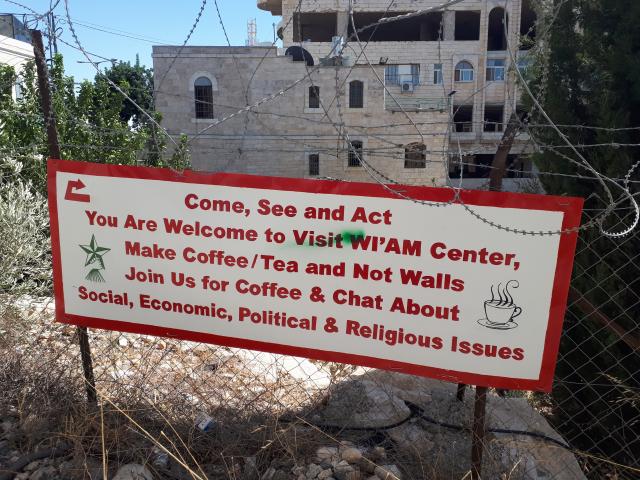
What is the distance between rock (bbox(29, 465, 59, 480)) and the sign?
691 millimetres

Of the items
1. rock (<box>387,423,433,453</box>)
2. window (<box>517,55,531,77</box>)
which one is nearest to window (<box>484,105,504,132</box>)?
window (<box>517,55,531,77</box>)

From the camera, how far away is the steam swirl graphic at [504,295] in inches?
84.7

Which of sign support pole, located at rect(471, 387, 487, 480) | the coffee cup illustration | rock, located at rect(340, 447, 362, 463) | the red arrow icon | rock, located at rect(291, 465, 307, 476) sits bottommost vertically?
rock, located at rect(291, 465, 307, 476)

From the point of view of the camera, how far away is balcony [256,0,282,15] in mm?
36781

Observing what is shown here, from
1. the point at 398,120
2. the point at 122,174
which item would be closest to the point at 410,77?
the point at 398,120

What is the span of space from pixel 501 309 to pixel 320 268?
2.53 ft

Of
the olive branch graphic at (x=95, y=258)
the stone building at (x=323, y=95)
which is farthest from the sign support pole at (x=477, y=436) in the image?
the stone building at (x=323, y=95)

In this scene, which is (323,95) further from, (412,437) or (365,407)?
(412,437)

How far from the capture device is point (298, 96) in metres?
26.1

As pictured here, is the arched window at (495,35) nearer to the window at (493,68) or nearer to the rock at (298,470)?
the window at (493,68)

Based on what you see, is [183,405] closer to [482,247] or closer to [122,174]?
[122,174]

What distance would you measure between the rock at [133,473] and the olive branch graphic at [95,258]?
0.90m

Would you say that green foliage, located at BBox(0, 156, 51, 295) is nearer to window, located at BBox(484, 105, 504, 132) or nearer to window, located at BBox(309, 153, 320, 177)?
window, located at BBox(309, 153, 320, 177)

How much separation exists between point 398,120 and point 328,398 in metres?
26.3
